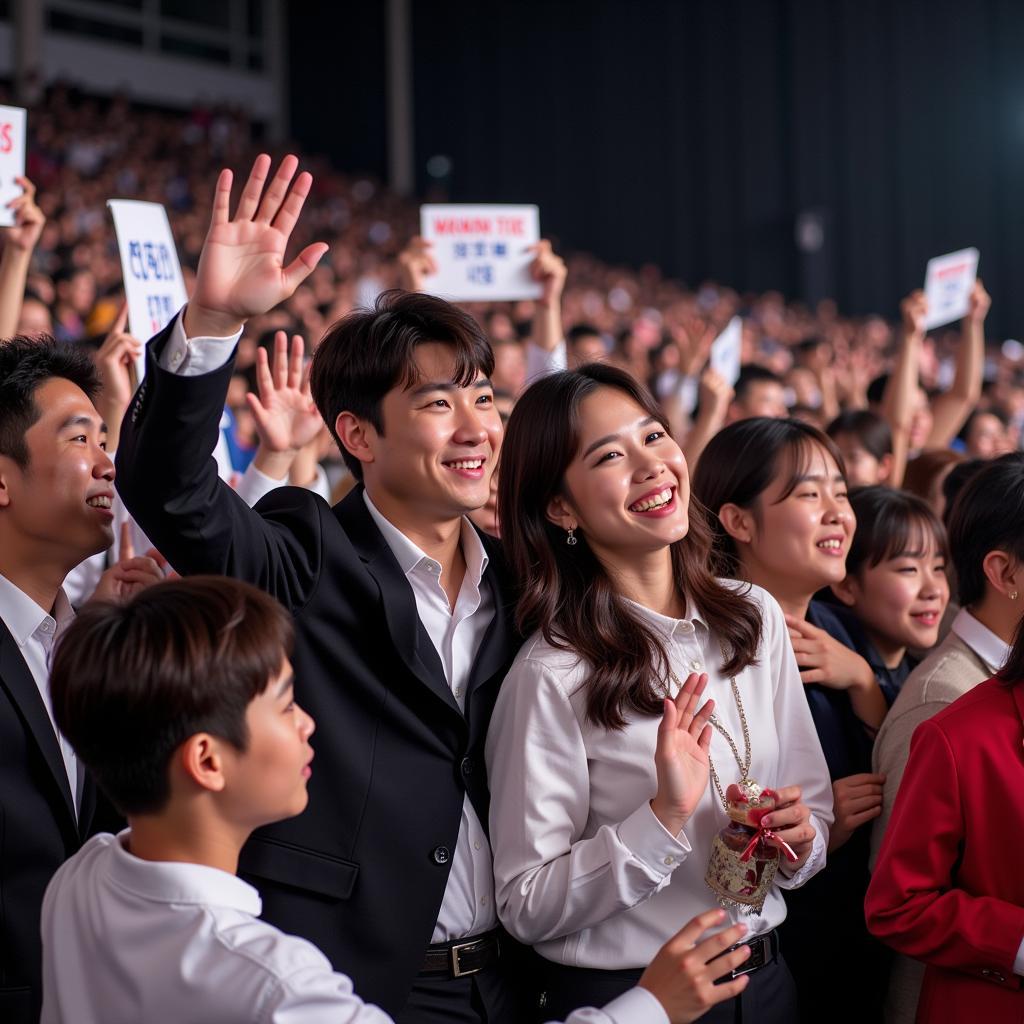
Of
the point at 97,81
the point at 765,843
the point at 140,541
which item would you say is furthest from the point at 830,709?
the point at 97,81

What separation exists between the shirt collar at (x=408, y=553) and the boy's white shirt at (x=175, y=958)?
587 millimetres

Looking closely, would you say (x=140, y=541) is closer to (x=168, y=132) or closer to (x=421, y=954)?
(x=421, y=954)

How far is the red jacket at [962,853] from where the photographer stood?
1524 mm

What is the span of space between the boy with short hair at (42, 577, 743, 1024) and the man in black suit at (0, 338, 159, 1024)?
29 centimetres

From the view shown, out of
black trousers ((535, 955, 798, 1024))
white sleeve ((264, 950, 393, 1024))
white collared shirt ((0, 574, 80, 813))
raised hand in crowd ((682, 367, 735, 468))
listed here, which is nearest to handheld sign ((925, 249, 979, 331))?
raised hand in crowd ((682, 367, 735, 468))

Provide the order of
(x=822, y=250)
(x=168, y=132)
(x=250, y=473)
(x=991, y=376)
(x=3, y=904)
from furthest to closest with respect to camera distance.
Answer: (x=822, y=250), (x=168, y=132), (x=991, y=376), (x=250, y=473), (x=3, y=904)

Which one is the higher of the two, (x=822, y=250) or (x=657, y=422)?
(x=822, y=250)

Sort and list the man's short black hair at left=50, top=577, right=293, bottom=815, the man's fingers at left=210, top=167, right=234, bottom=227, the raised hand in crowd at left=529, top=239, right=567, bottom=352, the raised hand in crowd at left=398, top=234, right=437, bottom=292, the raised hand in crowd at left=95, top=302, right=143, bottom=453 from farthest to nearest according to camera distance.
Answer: the raised hand in crowd at left=398, top=234, right=437, bottom=292 < the raised hand in crowd at left=529, top=239, right=567, bottom=352 < the raised hand in crowd at left=95, top=302, right=143, bottom=453 < the man's fingers at left=210, top=167, right=234, bottom=227 < the man's short black hair at left=50, top=577, right=293, bottom=815

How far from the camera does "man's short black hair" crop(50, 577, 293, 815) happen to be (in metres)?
1.20

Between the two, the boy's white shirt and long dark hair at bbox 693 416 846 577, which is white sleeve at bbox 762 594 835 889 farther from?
the boy's white shirt

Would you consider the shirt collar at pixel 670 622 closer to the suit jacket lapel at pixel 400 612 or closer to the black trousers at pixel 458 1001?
the suit jacket lapel at pixel 400 612

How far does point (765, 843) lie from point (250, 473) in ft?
3.74

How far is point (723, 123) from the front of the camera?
1477 cm

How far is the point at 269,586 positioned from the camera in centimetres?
151
